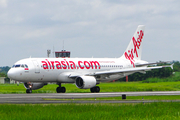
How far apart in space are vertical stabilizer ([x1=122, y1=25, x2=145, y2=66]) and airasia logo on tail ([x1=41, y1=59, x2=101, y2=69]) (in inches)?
326

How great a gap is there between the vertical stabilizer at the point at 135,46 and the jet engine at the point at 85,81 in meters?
14.3

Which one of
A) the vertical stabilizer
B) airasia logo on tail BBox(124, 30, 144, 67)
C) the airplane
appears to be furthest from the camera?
the vertical stabilizer

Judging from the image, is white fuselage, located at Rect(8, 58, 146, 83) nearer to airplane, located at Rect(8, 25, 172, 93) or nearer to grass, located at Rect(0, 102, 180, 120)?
airplane, located at Rect(8, 25, 172, 93)

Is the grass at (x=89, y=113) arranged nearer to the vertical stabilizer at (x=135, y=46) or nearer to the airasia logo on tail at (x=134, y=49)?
the airasia logo on tail at (x=134, y=49)

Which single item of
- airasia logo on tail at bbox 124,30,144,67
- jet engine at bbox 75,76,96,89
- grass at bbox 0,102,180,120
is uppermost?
airasia logo on tail at bbox 124,30,144,67

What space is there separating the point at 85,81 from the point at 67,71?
4002mm

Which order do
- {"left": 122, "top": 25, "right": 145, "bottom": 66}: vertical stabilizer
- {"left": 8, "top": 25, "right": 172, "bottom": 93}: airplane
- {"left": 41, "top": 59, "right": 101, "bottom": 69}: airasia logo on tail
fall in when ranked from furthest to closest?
{"left": 122, "top": 25, "right": 145, "bottom": 66}: vertical stabilizer
{"left": 41, "top": 59, "right": 101, "bottom": 69}: airasia logo on tail
{"left": 8, "top": 25, "right": 172, "bottom": 93}: airplane

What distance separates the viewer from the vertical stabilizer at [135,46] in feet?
202

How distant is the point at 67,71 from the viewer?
50.4 m

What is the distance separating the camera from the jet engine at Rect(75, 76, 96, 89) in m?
47.4

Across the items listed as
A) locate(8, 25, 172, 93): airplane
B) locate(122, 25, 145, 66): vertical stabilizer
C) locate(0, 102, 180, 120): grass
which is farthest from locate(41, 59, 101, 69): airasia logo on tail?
locate(0, 102, 180, 120): grass

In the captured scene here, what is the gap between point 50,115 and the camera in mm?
18656

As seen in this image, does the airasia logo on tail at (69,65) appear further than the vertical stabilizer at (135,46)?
No

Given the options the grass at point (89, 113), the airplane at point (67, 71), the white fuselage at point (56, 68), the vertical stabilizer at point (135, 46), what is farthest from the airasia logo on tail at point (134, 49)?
the grass at point (89, 113)
